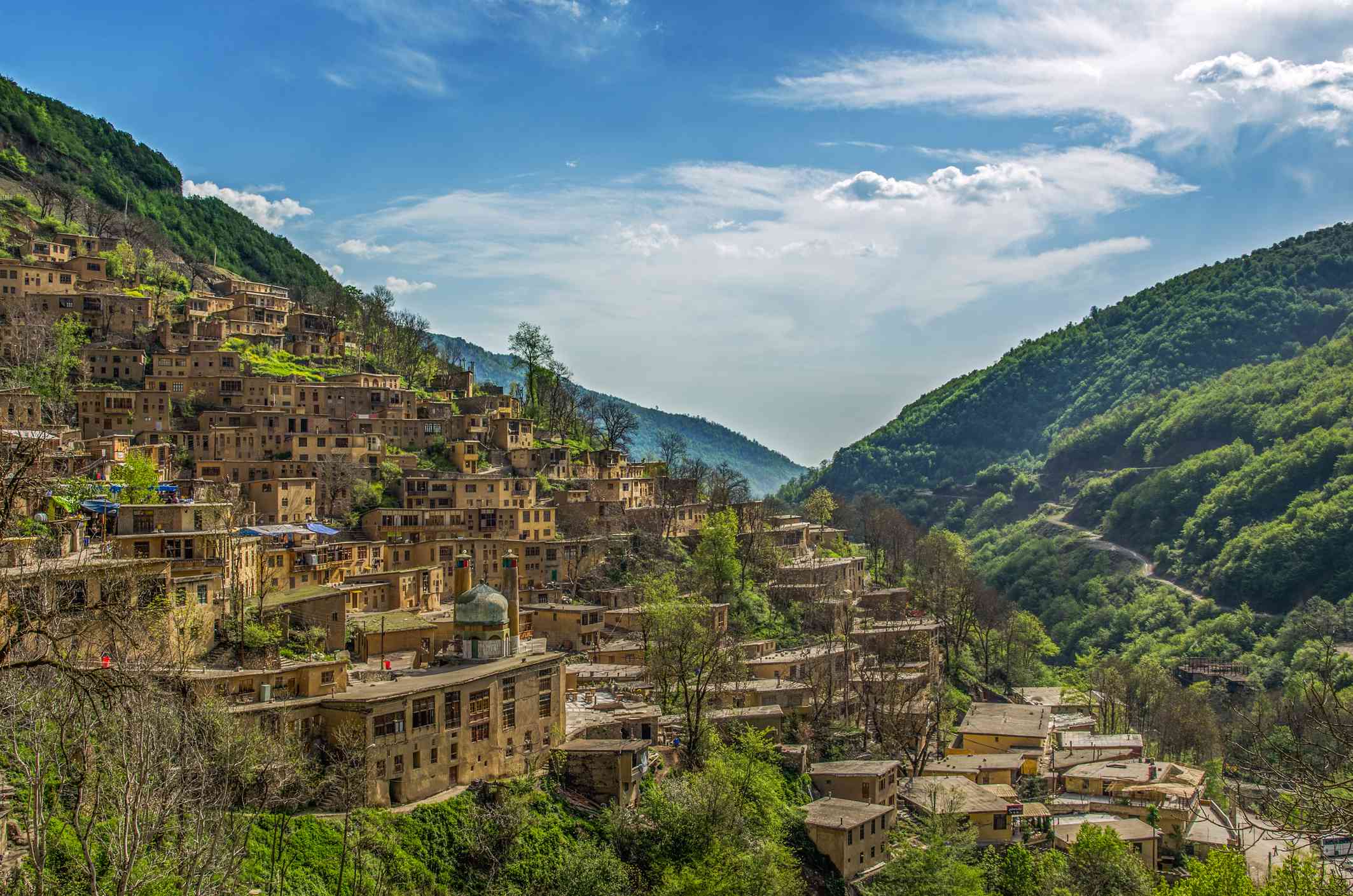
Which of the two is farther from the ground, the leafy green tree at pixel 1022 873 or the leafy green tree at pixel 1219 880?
the leafy green tree at pixel 1219 880

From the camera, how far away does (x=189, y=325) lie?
7550 centimetres

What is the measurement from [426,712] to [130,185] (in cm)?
10172

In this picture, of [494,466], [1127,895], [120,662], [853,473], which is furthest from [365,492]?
[853,473]

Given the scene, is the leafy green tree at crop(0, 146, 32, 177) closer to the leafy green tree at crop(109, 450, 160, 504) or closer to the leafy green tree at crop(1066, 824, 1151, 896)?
the leafy green tree at crop(109, 450, 160, 504)

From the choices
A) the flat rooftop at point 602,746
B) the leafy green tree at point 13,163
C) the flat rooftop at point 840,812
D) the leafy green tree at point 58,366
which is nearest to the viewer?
the flat rooftop at point 602,746

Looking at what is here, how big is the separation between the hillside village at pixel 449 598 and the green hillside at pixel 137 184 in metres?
23.1

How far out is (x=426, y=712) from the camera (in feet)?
115

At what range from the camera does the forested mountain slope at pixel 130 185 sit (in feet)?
354

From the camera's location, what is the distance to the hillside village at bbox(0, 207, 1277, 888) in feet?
114

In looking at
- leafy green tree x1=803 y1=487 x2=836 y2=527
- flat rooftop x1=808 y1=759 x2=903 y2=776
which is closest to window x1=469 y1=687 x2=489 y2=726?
flat rooftop x1=808 y1=759 x2=903 y2=776

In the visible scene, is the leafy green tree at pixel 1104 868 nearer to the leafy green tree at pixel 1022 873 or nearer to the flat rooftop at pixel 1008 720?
the leafy green tree at pixel 1022 873

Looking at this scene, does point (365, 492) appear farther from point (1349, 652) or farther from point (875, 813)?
point (1349, 652)

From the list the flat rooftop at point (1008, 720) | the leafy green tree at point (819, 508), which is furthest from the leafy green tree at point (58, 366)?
the leafy green tree at point (819, 508)

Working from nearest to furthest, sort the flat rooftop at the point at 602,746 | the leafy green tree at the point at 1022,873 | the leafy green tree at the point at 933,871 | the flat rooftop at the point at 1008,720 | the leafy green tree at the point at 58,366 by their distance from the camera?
the leafy green tree at the point at 933,871 < the flat rooftop at the point at 602,746 < the leafy green tree at the point at 1022,873 < the flat rooftop at the point at 1008,720 < the leafy green tree at the point at 58,366
